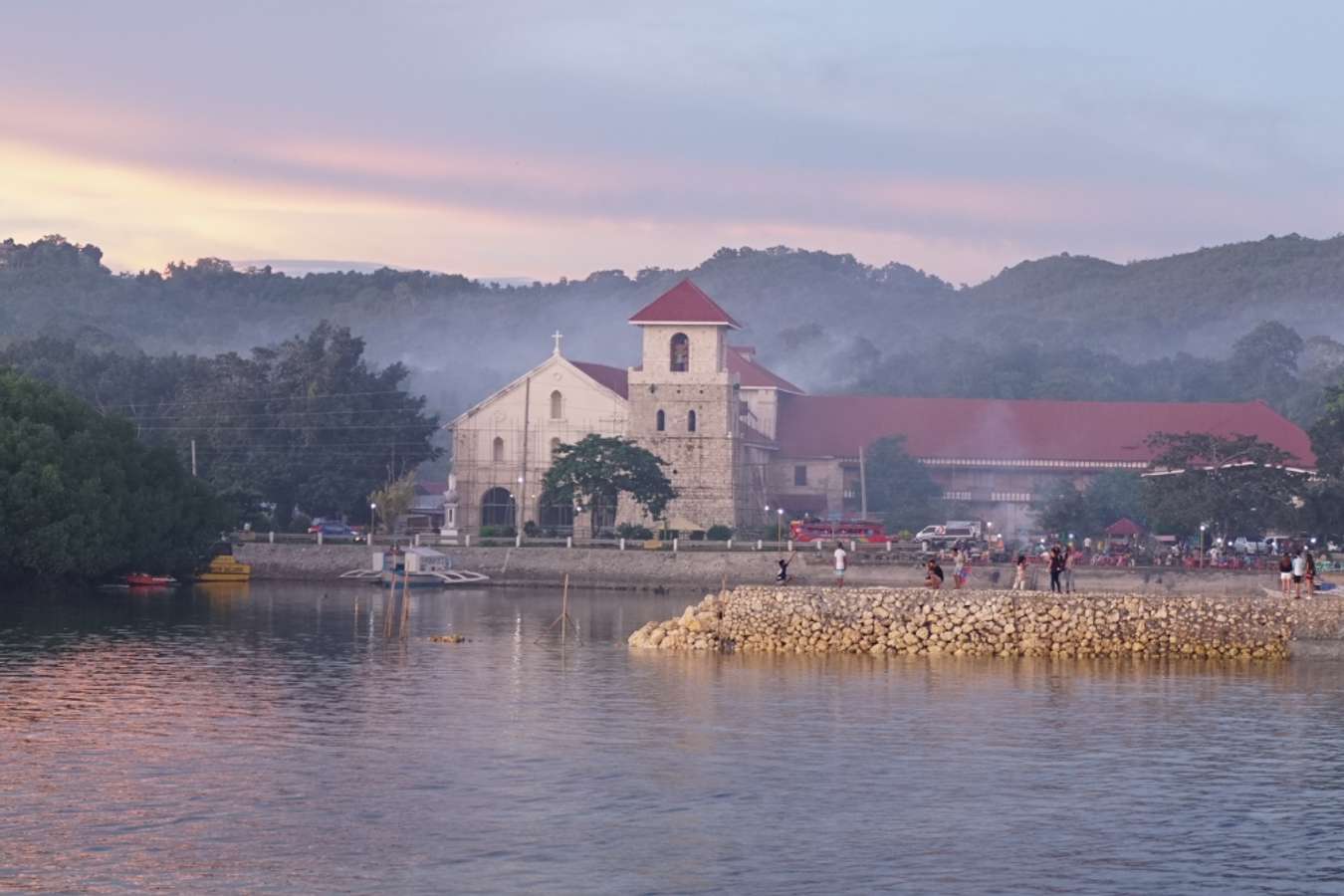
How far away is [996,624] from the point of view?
4941cm

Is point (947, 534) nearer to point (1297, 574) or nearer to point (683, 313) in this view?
point (683, 313)

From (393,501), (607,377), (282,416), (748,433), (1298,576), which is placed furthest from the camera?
(607,377)

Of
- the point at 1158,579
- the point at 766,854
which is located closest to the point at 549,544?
the point at 1158,579

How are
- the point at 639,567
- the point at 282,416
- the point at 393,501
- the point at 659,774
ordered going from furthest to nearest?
the point at 282,416 < the point at 393,501 < the point at 639,567 < the point at 659,774

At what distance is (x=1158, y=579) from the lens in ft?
246

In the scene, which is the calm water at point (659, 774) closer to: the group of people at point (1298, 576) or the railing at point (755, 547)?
the group of people at point (1298, 576)

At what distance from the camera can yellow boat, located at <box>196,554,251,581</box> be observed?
275 ft

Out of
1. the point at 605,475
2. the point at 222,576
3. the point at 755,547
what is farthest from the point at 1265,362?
the point at 222,576

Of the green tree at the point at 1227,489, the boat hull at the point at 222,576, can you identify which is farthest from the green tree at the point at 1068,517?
the boat hull at the point at 222,576

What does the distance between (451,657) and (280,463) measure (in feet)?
185

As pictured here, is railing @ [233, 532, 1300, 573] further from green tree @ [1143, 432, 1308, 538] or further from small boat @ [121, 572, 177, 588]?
small boat @ [121, 572, 177, 588]

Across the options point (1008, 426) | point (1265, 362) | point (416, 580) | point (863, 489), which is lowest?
point (416, 580)

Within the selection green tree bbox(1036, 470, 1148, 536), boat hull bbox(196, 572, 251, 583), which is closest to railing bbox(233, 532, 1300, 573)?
boat hull bbox(196, 572, 251, 583)

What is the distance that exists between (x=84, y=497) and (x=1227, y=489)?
47.3 metres
